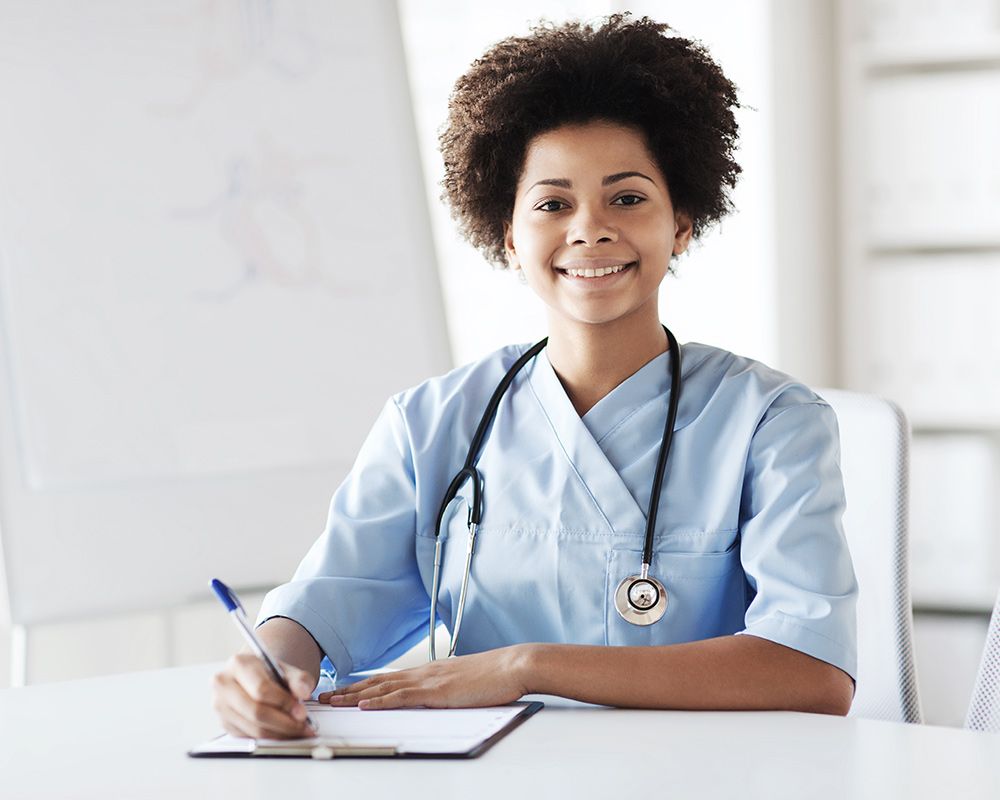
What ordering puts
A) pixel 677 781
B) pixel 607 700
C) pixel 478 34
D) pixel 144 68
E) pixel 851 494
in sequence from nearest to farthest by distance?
pixel 677 781
pixel 607 700
pixel 851 494
pixel 144 68
pixel 478 34

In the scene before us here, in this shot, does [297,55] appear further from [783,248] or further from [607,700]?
[607,700]

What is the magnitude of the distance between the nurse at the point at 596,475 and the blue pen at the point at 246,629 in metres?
0.10

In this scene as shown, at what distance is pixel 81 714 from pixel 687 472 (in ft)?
2.20

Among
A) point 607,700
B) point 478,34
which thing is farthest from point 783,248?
point 607,700

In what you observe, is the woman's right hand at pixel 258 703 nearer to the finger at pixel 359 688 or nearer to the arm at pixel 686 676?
the finger at pixel 359 688

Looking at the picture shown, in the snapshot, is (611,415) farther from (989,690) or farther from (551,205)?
(989,690)

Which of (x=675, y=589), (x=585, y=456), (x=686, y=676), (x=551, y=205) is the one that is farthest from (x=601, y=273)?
(x=686, y=676)

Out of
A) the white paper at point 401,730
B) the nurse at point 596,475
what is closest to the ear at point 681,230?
the nurse at point 596,475

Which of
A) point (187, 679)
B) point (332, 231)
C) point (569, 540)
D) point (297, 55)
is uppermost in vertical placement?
point (297, 55)

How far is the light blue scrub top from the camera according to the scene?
1.38 meters

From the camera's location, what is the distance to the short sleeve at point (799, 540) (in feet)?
4.33

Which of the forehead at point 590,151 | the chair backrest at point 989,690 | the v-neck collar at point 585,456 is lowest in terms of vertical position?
the chair backrest at point 989,690

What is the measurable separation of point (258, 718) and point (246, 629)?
9cm

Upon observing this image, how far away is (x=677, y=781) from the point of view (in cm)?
101
